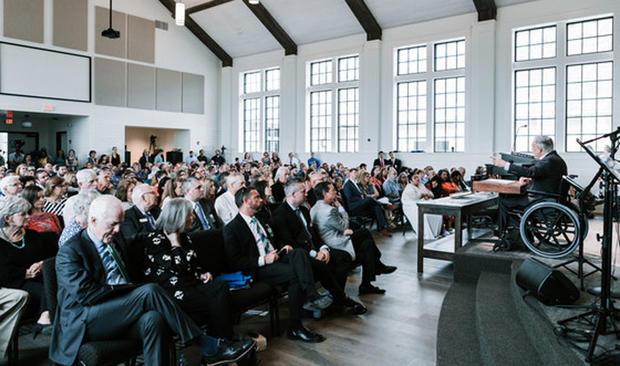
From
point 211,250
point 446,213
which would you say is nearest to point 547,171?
point 446,213

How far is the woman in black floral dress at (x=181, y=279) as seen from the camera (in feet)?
9.20

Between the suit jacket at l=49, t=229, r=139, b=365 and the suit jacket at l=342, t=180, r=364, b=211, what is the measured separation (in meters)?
5.58

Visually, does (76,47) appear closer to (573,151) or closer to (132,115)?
(132,115)

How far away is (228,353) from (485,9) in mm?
12724

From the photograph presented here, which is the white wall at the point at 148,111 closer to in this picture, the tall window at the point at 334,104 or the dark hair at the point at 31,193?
the tall window at the point at 334,104

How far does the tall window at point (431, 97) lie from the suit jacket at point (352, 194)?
6998mm

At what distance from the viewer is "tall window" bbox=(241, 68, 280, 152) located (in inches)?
711

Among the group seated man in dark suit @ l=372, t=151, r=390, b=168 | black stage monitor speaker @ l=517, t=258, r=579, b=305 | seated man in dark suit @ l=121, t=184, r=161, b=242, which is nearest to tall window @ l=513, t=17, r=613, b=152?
seated man in dark suit @ l=372, t=151, r=390, b=168

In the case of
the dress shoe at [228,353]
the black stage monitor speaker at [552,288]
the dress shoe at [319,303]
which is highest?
the black stage monitor speaker at [552,288]

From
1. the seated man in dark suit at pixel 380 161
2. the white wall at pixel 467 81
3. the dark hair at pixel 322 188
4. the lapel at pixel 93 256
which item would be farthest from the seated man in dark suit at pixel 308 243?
the seated man in dark suit at pixel 380 161

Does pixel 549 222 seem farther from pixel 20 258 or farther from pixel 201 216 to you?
pixel 20 258

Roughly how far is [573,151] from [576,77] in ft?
6.44

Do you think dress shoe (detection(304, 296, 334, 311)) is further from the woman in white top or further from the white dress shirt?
the woman in white top

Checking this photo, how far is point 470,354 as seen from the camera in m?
2.99
